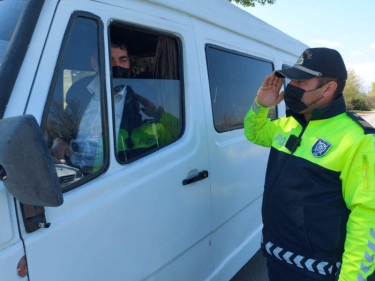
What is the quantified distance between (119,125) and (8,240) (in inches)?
29.8

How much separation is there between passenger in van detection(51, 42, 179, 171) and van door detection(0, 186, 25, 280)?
0.30 meters

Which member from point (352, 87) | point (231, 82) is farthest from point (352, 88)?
point (231, 82)

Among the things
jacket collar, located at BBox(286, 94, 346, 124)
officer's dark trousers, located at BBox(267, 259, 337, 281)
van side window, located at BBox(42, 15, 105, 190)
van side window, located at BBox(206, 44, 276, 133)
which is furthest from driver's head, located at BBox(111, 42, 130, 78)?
officer's dark trousers, located at BBox(267, 259, 337, 281)

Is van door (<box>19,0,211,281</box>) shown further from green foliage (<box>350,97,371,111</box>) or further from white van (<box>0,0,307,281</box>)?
green foliage (<box>350,97,371,111</box>)

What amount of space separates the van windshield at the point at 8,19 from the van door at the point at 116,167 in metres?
0.17

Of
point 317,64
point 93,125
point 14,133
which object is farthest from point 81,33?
point 317,64

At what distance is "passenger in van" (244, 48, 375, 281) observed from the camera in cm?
143

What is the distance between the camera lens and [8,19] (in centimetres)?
136

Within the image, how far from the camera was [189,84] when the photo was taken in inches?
81.7

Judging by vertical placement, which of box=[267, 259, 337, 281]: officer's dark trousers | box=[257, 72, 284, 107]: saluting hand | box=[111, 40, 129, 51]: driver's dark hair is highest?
box=[111, 40, 129, 51]: driver's dark hair

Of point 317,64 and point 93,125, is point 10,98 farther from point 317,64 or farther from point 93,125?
point 317,64

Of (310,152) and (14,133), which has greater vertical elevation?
(14,133)

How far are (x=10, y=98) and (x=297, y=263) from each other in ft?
5.09

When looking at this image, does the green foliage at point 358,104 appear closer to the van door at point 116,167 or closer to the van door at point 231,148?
the van door at point 231,148
